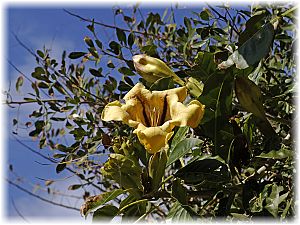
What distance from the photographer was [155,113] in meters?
0.95

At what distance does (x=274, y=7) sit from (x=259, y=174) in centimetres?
58

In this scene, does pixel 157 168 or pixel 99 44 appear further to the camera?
pixel 99 44

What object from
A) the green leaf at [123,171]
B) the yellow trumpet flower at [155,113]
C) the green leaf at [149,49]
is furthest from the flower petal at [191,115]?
the green leaf at [149,49]

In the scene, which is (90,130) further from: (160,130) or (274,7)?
(160,130)

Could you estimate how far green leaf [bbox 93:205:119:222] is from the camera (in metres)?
0.90

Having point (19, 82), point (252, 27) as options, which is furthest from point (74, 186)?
point (252, 27)

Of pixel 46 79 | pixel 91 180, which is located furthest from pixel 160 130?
pixel 91 180

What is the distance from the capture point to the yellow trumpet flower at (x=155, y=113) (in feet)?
2.81

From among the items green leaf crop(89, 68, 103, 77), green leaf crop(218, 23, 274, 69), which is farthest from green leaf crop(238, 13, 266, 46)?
green leaf crop(89, 68, 103, 77)

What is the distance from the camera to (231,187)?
0.93 m

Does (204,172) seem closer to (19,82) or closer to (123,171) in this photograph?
(123,171)

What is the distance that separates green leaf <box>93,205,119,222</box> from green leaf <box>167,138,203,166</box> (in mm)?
126

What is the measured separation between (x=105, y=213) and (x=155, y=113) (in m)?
0.20

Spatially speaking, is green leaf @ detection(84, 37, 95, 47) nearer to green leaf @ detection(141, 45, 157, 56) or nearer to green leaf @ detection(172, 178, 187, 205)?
green leaf @ detection(141, 45, 157, 56)
